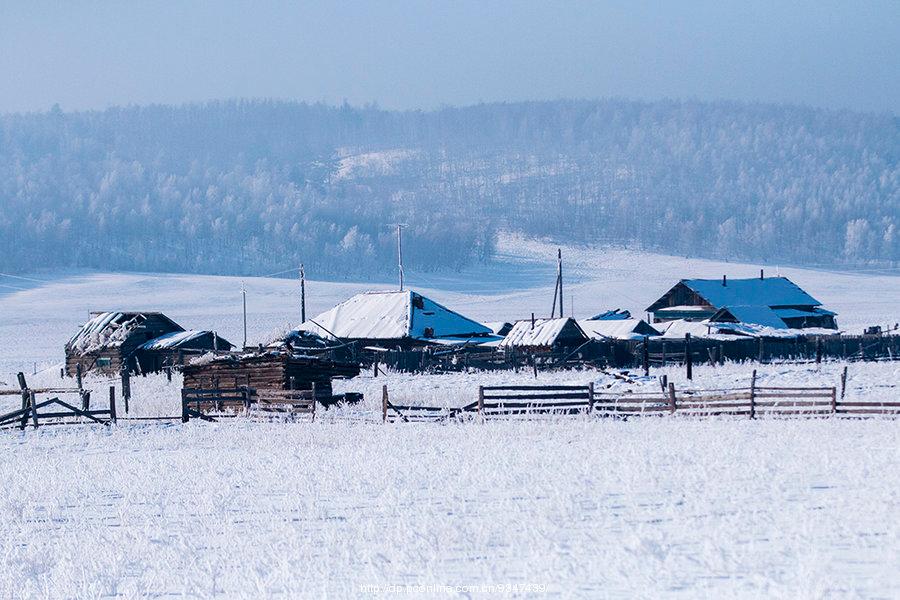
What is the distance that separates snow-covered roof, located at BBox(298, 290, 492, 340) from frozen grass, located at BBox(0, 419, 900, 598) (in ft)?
111

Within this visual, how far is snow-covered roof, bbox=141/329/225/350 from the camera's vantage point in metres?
57.5

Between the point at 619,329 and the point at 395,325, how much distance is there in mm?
12897

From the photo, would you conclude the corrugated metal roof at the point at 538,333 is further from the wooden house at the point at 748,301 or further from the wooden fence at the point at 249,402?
the wooden fence at the point at 249,402

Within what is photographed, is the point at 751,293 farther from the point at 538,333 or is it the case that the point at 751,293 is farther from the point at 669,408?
the point at 669,408

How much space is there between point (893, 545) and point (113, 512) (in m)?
10.0

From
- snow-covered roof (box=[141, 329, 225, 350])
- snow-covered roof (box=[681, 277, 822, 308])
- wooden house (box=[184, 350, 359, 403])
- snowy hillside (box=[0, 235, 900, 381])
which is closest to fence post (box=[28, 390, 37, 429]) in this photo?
A: wooden house (box=[184, 350, 359, 403])

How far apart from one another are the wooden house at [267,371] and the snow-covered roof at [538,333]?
1678cm

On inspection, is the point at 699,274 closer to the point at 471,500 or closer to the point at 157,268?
the point at 157,268

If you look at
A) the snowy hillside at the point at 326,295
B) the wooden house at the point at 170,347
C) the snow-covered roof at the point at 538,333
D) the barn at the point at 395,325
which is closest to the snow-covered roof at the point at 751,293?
the snowy hillside at the point at 326,295

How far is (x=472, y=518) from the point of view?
45.2 feet

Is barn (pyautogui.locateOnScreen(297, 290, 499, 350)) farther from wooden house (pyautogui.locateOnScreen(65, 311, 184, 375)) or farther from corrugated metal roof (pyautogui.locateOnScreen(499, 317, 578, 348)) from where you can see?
wooden house (pyautogui.locateOnScreen(65, 311, 184, 375))

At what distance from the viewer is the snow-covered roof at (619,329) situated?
61.8 m

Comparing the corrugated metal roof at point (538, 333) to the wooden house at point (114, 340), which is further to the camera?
the wooden house at point (114, 340)

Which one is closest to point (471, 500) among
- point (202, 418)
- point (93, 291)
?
point (202, 418)
